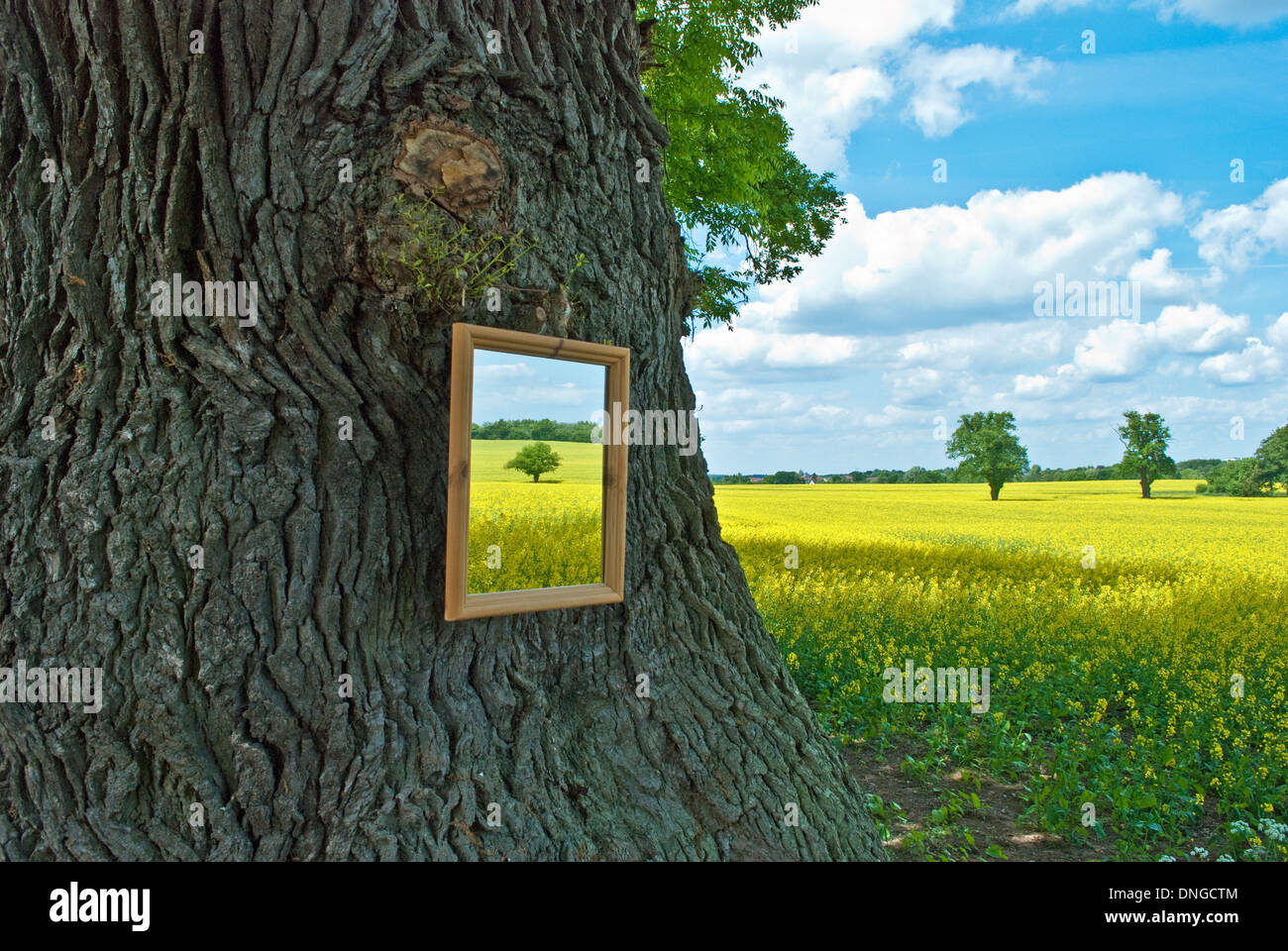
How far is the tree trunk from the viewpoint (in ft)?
7.75

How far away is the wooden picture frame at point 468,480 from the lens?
8.13 feet

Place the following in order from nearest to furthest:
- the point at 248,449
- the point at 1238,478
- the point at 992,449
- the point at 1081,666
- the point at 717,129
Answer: the point at 248,449 < the point at 1081,666 < the point at 717,129 < the point at 1238,478 < the point at 992,449

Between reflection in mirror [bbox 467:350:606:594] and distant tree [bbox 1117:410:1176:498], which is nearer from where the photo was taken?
reflection in mirror [bbox 467:350:606:594]

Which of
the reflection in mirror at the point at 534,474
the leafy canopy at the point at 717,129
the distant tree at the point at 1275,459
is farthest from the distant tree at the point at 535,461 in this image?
the distant tree at the point at 1275,459

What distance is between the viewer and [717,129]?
348 inches

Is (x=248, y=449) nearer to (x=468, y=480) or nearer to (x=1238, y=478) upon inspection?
(x=468, y=480)

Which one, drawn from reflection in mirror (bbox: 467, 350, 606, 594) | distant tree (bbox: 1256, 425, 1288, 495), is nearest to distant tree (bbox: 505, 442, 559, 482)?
reflection in mirror (bbox: 467, 350, 606, 594)

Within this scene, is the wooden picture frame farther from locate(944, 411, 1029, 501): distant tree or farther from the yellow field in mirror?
locate(944, 411, 1029, 501): distant tree

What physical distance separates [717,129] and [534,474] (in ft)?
23.9

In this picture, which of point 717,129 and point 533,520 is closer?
point 533,520

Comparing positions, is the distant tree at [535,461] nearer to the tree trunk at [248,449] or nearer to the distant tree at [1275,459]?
the tree trunk at [248,449]

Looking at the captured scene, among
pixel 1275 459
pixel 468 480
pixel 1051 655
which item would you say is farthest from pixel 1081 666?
pixel 1275 459

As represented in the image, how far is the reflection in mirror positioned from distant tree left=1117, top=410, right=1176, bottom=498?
48145 mm

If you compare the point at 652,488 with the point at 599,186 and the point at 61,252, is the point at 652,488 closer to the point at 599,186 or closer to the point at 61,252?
the point at 599,186
